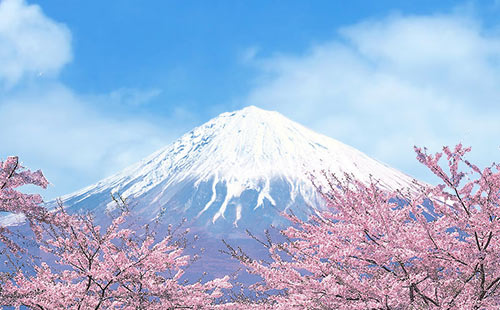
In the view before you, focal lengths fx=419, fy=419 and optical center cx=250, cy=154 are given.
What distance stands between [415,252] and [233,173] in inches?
4933

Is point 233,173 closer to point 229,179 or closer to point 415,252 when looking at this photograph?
point 229,179

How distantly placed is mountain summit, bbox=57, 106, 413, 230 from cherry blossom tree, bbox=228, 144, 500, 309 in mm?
84242

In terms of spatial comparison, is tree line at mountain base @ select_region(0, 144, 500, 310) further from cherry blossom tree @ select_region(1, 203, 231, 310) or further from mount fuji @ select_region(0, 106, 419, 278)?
mount fuji @ select_region(0, 106, 419, 278)

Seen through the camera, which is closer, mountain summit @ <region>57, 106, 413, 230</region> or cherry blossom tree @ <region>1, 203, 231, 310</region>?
cherry blossom tree @ <region>1, 203, 231, 310</region>

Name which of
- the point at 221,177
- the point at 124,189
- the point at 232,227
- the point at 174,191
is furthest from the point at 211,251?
the point at 124,189

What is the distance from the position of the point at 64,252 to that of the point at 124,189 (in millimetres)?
126290

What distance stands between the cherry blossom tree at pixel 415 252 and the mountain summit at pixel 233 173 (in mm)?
84242

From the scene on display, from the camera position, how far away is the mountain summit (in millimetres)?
108125

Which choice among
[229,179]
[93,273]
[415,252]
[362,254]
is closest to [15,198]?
[93,273]

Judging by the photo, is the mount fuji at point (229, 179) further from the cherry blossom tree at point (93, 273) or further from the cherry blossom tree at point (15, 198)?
the cherry blossom tree at point (15, 198)

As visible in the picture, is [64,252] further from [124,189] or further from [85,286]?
[124,189]

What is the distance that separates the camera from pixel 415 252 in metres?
4.73

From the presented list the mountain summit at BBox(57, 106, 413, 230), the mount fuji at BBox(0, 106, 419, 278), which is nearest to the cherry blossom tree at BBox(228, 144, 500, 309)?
the mount fuji at BBox(0, 106, 419, 278)

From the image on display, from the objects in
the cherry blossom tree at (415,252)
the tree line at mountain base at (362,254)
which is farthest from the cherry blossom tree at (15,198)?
the cherry blossom tree at (415,252)
